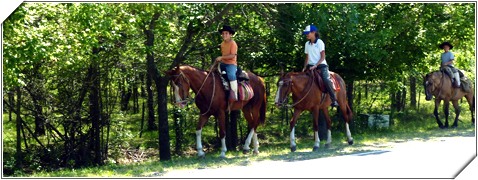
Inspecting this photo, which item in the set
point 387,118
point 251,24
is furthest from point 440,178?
point 387,118

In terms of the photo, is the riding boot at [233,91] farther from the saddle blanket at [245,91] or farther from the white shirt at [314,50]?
the white shirt at [314,50]

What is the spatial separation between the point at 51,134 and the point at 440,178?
44.9 ft

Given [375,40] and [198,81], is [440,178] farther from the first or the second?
[375,40]

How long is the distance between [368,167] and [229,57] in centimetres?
416

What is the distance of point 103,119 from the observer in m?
20.9

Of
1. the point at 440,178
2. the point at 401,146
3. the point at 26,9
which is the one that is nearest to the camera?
the point at 440,178

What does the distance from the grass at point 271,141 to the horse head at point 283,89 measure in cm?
118

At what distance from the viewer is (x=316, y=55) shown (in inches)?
603

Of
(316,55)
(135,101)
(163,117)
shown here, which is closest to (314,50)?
(316,55)

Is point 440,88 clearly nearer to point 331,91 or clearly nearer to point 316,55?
point 331,91

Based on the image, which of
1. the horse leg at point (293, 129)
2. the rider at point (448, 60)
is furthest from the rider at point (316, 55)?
the rider at point (448, 60)

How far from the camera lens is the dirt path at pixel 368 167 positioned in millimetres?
10523

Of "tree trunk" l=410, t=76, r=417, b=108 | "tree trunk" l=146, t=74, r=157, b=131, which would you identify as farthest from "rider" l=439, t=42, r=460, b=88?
"tree trunk" l=146, t=74, r=157, b=131

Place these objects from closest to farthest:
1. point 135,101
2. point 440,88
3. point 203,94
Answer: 1. point 203,94
2. point 440,88
3. point 135,101
